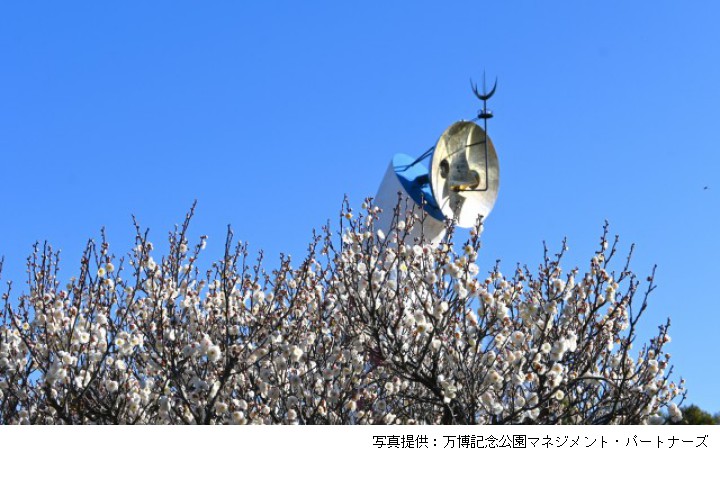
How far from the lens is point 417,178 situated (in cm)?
2617

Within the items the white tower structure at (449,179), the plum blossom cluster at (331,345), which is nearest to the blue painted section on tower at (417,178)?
the white tower structure at (449,179)

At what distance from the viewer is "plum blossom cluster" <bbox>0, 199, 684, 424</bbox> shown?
30.2 feet

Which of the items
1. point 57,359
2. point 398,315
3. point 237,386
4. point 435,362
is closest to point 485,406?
point 435,362

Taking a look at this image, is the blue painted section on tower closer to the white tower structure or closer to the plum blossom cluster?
the white tower structure

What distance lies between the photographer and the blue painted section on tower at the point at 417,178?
25.8 meters

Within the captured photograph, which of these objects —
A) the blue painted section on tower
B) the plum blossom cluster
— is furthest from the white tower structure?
the plum blossom cluster

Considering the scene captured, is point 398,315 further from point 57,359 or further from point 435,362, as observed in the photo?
point 57,359

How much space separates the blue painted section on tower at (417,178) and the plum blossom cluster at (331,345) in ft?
48.1

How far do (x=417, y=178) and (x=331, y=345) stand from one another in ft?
51.7

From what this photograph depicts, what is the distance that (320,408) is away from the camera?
9.81 m

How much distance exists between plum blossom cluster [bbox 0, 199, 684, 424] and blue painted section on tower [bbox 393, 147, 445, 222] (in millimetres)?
14662

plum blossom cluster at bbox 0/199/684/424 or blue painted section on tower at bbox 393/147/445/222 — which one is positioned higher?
blue painted section on tower at bbox 393/147/445/222

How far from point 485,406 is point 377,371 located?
2376 millimetres

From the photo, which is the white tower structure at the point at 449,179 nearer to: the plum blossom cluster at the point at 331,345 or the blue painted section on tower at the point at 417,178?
the blue painted section on tower at the point at 417,178
